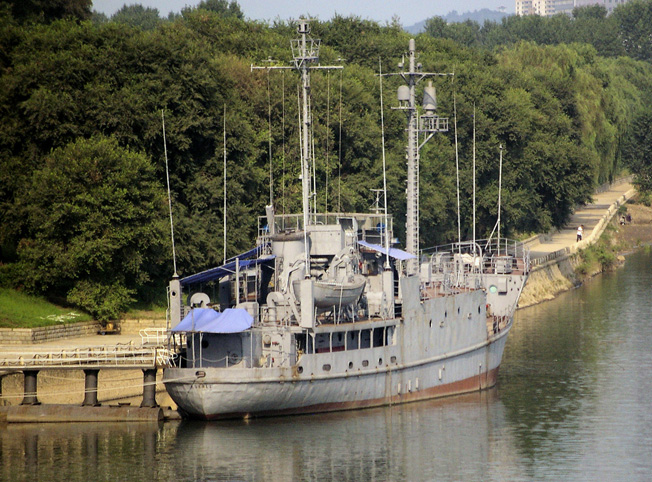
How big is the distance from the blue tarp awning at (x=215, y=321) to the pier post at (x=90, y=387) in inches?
163

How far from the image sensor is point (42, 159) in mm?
72438

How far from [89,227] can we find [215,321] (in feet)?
55.8

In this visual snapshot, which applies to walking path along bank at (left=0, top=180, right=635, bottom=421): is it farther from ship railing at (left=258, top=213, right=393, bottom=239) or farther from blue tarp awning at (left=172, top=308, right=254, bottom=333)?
ship railing at (left=258, top=213, right=393, bottom=239)

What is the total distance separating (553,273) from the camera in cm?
10900

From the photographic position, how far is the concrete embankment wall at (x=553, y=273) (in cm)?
10288

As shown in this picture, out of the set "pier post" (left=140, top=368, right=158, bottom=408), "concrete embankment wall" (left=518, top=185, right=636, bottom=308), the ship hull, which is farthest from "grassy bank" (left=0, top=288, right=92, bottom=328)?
"concrete embankment wall" (left=518, top=185, right=636, bottom=308)

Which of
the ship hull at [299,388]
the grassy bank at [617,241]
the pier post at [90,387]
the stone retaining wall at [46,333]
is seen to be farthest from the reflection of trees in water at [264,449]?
the grassy bank at [617,241]

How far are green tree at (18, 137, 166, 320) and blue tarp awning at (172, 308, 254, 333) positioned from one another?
14535mm

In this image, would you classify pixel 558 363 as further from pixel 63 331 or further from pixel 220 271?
pixel 63 331

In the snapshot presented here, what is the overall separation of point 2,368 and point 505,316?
28403 mm

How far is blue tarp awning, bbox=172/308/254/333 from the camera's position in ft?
173

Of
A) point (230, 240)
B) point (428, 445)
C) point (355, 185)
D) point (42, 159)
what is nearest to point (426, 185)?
point (355, 185)

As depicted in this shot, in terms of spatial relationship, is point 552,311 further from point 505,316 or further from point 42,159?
point 42,159

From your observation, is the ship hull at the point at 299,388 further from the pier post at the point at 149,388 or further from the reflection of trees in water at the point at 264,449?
the pier post at the point at 149,388
